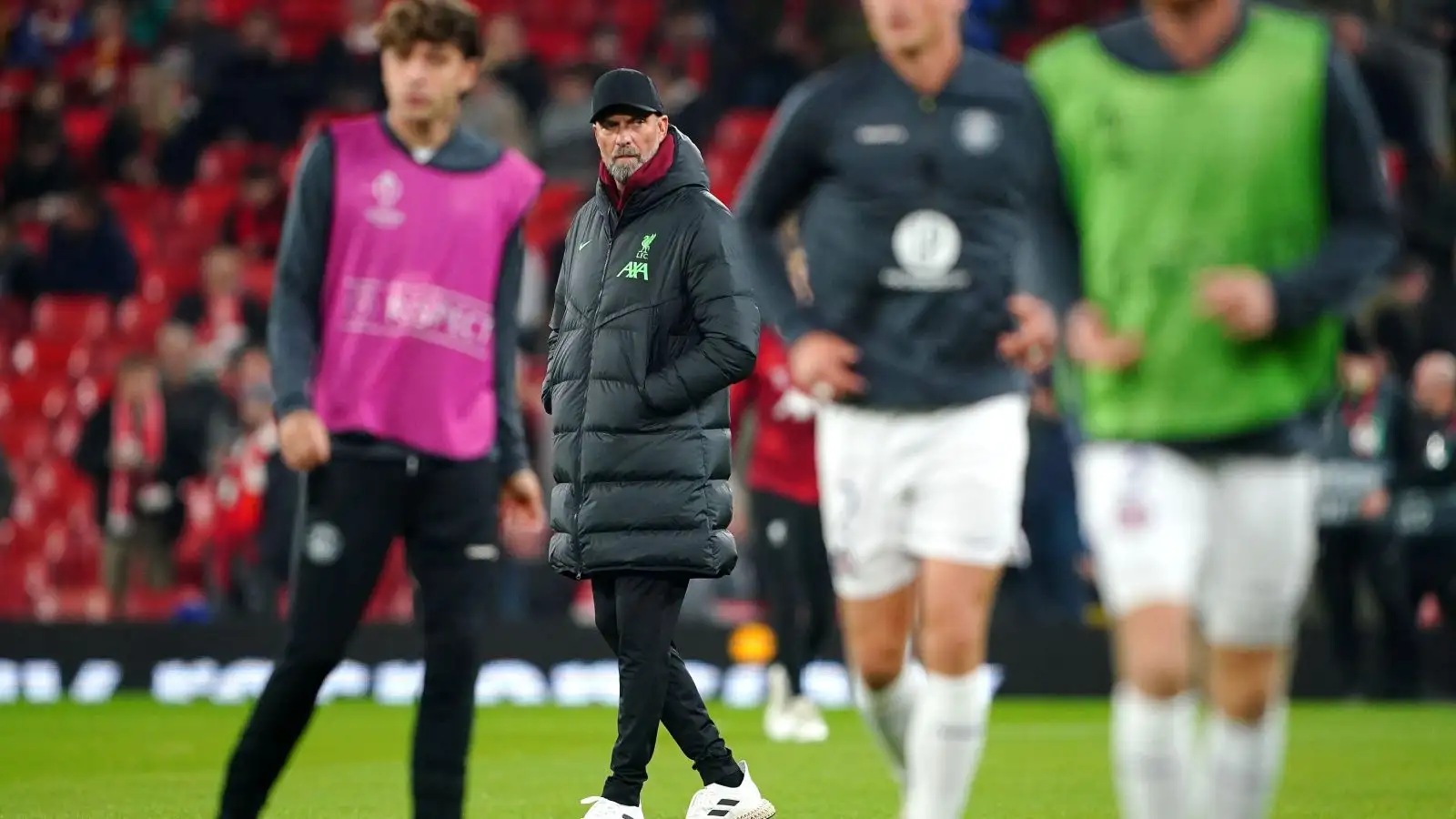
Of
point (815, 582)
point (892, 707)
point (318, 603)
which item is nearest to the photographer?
point (892, 707)

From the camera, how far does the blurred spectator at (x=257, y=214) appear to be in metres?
20.2

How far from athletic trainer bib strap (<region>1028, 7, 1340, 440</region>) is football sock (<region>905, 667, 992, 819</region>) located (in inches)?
41.4

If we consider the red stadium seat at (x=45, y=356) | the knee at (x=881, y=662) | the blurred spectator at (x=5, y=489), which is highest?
the knee at (x=881, y=662)

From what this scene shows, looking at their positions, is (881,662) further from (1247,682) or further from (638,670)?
(1247,682)

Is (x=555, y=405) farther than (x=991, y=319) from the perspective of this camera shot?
Yes

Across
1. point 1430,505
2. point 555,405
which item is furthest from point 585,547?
point 1430,505

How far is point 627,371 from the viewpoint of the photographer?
7.16m

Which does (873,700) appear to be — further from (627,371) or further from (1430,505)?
(1430,505)

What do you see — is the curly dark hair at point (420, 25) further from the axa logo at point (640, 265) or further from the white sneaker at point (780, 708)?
the white sneaker at point (780, 708)

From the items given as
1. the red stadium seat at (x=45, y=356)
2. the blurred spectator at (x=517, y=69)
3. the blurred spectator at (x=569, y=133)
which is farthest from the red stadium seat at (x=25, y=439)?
the blurred spectator at (x=517, y=69)

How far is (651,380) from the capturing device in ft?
23.4

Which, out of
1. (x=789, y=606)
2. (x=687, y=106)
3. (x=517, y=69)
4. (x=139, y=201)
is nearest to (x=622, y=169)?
(x=789, y=606)

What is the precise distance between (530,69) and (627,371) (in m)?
14.7

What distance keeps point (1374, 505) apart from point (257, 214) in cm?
1030
